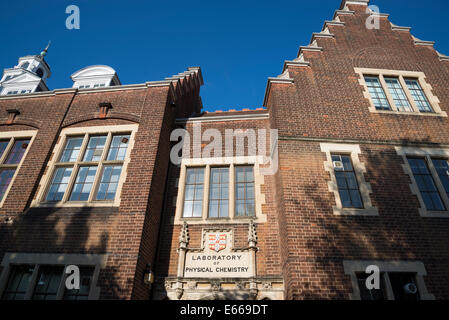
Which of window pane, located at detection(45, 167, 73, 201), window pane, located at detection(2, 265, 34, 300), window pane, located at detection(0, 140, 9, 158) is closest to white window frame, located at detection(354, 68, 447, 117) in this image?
window pane, located at detection(45, 167, 73, 201)

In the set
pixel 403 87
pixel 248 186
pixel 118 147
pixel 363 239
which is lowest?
pixel 363 239

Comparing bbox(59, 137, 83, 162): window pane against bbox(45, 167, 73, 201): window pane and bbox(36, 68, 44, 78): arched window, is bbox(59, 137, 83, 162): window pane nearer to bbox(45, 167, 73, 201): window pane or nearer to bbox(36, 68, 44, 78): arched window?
bbox(45, 167, 73, 201): window pane

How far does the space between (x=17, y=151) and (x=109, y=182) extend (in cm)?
413

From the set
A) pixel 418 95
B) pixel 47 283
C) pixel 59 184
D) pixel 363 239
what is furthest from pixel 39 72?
pixel 363 239

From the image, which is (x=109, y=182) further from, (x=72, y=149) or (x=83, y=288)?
(x=83, y=288)

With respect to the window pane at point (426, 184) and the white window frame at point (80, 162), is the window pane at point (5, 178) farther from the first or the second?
the window pane at point (426, 184)

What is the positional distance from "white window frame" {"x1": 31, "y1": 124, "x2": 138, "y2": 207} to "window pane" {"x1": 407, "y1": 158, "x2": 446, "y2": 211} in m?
A: 8.95

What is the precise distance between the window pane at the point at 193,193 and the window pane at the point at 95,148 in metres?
3.04

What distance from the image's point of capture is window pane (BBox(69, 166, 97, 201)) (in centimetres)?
765

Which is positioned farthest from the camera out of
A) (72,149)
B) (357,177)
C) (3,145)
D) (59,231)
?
(3,145)

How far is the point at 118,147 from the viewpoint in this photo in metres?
8.52

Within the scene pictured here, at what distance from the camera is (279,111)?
8594 mm

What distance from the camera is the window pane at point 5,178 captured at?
8.21m

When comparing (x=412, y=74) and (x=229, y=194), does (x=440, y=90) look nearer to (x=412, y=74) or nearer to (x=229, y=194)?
(x=412, y=74)
